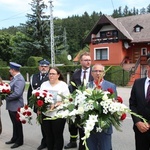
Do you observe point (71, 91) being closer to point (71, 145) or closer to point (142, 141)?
point (71, 145)

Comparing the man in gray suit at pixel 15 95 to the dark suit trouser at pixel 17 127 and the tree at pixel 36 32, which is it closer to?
the dark suit trouser at pixel 17 127

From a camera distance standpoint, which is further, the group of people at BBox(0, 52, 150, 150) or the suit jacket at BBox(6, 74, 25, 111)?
the suit jacket at BBox(6, 74, 25, 111)

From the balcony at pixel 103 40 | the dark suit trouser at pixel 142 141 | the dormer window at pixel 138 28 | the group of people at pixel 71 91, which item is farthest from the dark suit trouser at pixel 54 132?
the dormer window at pixel 138 28

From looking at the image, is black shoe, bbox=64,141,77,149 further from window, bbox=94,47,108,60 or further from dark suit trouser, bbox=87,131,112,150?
window, bbox=94,47,108,60

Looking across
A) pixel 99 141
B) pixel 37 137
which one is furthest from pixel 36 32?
pixel 99 141

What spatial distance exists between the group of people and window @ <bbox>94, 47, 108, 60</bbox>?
28350mm

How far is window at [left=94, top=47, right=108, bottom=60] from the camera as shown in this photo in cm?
3362

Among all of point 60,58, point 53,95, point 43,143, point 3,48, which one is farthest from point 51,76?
point 3,48

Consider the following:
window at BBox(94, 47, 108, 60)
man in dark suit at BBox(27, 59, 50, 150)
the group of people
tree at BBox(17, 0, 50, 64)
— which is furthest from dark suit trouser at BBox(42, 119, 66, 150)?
tree at BBox(17, 0, 50, 64)

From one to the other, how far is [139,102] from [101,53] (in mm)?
30485

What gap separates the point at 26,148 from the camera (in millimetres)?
5633

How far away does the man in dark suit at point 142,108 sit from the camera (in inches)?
142

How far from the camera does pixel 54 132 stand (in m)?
4.87

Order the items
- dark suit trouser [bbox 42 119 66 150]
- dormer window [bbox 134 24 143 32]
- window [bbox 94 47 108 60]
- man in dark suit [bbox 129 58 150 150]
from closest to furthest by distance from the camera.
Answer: man in dark suit [bbox 129 58 150 150]
dark suit trouser [bbox 42 119 66 150]
window [bbox 94 47 108 60]
dormer window [bbox 134 24 143 32]
